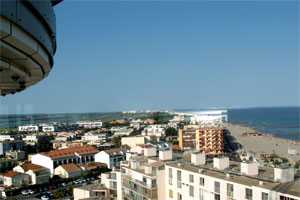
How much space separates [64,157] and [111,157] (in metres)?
3.94

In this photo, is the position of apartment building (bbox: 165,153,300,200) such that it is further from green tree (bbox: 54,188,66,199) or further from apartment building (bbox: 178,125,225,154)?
apartment building (bbox: 178,125,225,154)

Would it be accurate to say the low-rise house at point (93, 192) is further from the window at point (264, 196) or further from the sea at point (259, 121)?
the window at point (264, 196)

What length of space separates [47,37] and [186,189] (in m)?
8.49

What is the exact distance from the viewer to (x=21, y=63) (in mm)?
1753

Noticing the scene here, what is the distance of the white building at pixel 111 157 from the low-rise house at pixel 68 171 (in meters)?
2.91

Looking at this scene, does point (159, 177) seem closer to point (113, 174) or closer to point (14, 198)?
point (113, 174)

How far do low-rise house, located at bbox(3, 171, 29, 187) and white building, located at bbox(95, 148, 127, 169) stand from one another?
256 inches

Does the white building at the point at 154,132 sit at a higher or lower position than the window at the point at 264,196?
lower

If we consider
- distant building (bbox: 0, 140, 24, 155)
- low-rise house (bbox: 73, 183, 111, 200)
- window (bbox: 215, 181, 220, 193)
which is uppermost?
window (bbox: 215, 181, 220, 193)

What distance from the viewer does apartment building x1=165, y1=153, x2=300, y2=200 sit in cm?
680

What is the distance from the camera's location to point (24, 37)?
4.56 feet

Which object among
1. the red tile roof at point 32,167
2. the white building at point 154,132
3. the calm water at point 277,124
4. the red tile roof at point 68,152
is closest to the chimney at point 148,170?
the red tile roof at point 32,167

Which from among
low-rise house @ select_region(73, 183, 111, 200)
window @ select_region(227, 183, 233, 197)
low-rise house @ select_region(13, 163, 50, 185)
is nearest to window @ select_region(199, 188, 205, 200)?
window @ select_region(227, 183, 233, 197)

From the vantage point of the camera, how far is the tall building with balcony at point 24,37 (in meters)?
1.22
